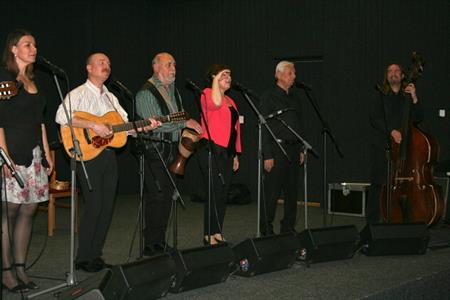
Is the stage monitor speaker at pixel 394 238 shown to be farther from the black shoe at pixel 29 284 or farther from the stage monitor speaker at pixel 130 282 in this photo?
the black shoe at pixel 29 284

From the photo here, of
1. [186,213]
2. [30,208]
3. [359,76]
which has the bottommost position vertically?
[186,213]

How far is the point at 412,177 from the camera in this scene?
6.16 metres

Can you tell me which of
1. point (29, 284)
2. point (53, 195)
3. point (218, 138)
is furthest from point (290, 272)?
point (53, 195)

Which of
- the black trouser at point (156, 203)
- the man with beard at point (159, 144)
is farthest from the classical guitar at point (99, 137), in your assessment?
the black trouser at point (156, 203)

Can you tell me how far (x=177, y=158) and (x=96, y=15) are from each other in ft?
18.4

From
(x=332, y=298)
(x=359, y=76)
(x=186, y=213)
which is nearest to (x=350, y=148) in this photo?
(x=359, y=76)

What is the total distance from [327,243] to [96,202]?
1.80 m

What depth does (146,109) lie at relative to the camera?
5152 mm

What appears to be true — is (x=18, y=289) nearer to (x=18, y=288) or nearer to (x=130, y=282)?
(x=18, y=288)

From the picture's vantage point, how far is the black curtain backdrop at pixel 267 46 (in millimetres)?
8492

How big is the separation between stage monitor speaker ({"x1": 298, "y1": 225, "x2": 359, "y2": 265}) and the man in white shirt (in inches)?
57.8

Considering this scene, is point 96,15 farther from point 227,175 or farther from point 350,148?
point 227,175

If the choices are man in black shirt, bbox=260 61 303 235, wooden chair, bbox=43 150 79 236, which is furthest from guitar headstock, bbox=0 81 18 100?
wooden chair, bbox=43 150 79 236

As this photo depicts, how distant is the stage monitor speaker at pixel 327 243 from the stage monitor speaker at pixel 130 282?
1.39 meters
